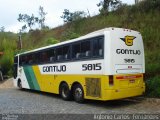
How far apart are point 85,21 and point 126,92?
72.0 ft

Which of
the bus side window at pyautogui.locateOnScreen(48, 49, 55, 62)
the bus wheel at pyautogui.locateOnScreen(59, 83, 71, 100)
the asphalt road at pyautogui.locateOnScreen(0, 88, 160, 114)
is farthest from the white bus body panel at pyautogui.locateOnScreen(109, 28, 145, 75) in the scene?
the bus side window at pyautogui.locateOnScreen(48, 49, 55, 62)

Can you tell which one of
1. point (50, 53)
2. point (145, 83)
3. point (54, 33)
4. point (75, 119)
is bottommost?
point (75, 119)

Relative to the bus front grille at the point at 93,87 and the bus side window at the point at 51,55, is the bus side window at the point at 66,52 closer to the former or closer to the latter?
the bus side window at the point at 51,55

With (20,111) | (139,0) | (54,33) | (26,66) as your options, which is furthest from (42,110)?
(54,33)

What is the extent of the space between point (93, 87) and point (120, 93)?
121cm

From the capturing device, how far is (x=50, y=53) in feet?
55.4

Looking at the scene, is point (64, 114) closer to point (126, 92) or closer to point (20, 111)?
point (20, 111)

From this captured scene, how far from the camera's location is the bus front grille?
12.6 meters

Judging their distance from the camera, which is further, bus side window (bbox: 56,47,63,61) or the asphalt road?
bus side window (bbox: 56,47,63,61)

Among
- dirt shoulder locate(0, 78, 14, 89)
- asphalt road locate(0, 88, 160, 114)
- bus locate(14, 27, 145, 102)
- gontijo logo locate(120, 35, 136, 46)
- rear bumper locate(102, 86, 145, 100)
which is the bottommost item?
asphalt road locate(0, 88, 160, 114)

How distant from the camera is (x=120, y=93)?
12328 mm

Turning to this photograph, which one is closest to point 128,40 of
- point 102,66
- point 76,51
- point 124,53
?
point 124,53

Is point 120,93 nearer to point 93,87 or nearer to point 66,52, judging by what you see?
point 93,87

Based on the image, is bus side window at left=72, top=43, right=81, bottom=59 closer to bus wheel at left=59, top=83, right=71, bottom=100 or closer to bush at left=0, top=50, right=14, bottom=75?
bus wheel at left=59, top=83, right=71, bottom=100
